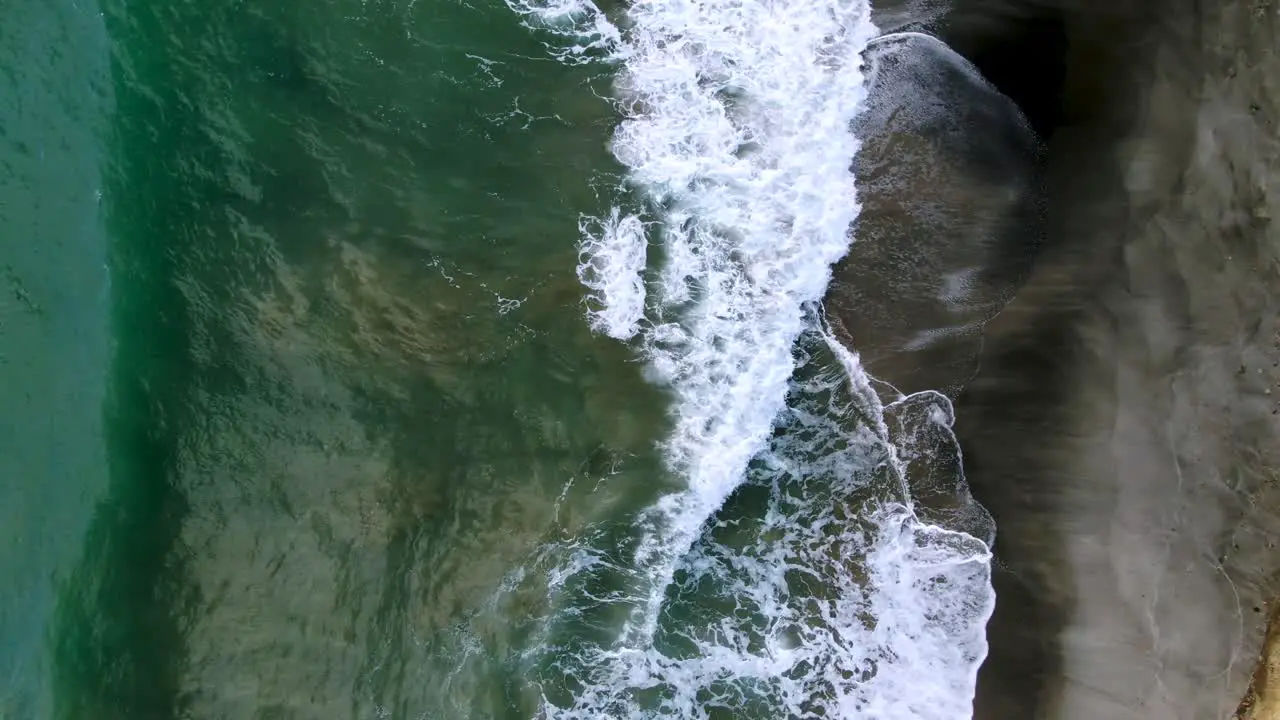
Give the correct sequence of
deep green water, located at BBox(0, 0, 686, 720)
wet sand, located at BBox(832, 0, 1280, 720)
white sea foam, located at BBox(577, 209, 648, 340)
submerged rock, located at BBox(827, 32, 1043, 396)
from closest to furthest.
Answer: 1. wet sand, located at BBox(832, 0, 1280, 720)
2. deep green water, located at BBox(0, 0, 686, 720)
3. submerged rock, located at BBox(827, 32, 1043, 396)
4. white sea foam, located at BBox(577, 209, 648, 340)

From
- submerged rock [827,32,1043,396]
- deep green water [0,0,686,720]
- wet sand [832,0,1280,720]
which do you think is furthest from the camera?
submerged rock [827,32,1043,396]

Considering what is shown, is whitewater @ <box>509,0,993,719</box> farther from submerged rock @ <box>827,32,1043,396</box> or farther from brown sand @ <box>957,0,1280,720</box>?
brown sand @ <box>957,0,1280,720</box>

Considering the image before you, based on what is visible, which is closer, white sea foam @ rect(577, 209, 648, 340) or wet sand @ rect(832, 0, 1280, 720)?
wet sand @ rect(832, 0, 1280, 720)

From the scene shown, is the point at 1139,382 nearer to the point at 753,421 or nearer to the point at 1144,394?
the point at 1144,394

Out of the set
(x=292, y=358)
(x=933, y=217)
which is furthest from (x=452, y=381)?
(x=933, y=217)

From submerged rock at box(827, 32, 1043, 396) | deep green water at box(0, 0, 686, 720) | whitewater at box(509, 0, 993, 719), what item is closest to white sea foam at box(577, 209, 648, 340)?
whitewater at box(509, 0, 993, 719)

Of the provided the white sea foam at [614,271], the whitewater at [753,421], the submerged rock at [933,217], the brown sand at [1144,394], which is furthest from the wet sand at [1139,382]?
the white sea foam at [614,271]

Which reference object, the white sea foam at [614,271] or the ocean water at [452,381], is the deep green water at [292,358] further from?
the white sea foam at [614,271]
